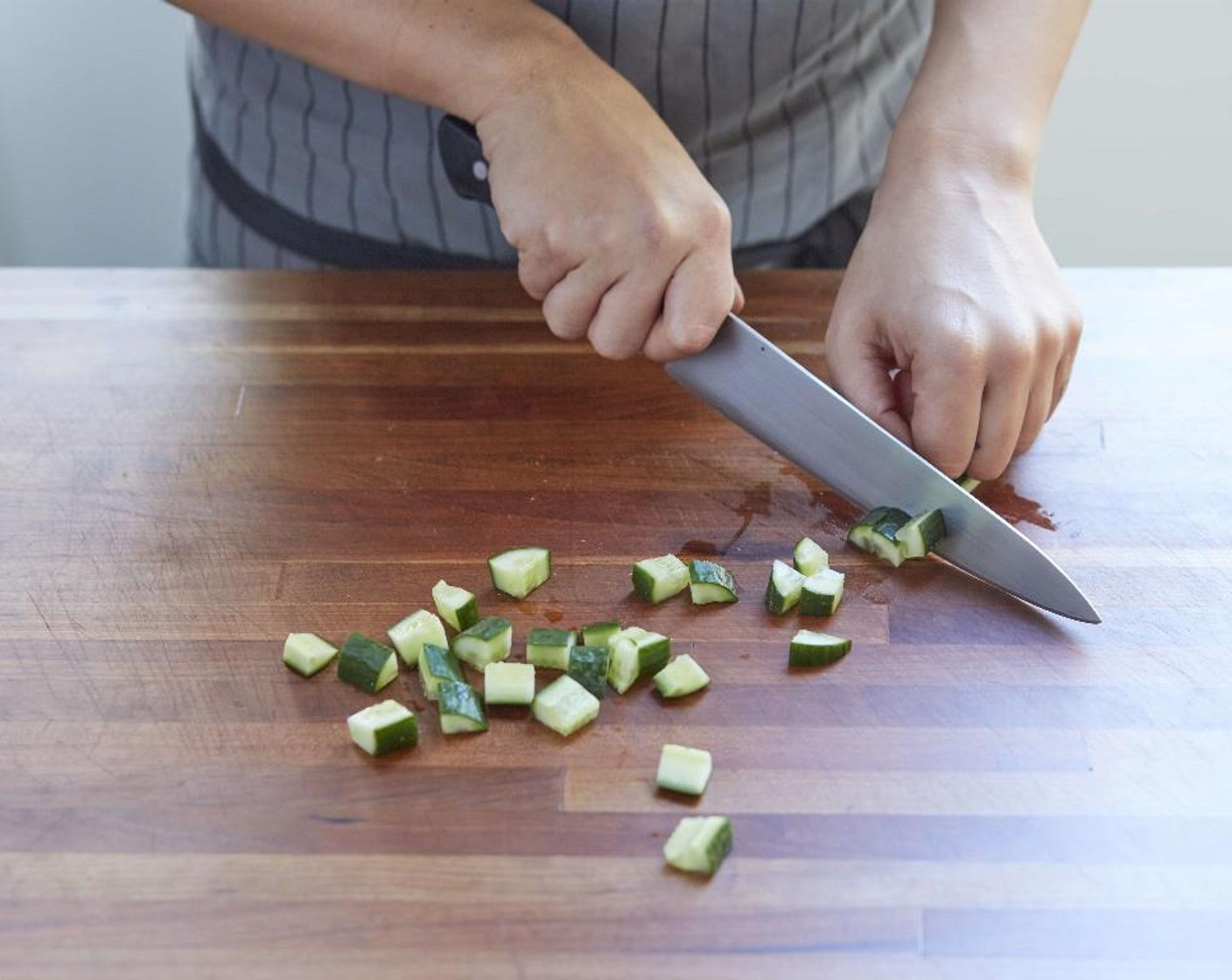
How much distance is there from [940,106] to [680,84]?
0.35 m

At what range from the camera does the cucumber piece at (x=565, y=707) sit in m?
1.38

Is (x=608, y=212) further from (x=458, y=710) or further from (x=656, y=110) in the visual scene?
(x=458, y=710)

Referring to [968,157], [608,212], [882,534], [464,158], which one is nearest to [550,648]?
[882,534]

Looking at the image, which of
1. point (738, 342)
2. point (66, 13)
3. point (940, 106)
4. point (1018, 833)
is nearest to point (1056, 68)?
point (940, 106)

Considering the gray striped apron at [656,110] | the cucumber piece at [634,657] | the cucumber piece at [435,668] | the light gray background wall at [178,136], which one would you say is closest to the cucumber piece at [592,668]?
the cucumber piece at [634,657]

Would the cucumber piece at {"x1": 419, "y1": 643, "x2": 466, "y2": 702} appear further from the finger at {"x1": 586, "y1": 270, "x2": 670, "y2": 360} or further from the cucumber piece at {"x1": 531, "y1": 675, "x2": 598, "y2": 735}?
the finger at {"x1": 586, "y1": 270, "x2": 670, "y2": 360}

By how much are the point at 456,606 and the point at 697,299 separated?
17.5 inches

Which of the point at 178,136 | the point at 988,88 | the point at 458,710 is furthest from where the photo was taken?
the point at 178,136

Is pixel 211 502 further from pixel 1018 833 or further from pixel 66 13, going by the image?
pixel 66 13

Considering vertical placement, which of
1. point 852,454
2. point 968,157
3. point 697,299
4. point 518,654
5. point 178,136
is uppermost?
point 968,157

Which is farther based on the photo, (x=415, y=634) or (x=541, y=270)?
(x=541, y=270)

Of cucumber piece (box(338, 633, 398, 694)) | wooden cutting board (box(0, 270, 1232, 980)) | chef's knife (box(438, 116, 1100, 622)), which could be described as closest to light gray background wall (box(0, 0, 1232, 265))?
wooden cutting board (box(0, 270, 1232, 980))

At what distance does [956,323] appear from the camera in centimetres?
161

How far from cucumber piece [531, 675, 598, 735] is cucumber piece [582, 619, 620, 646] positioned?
0.24 feet
